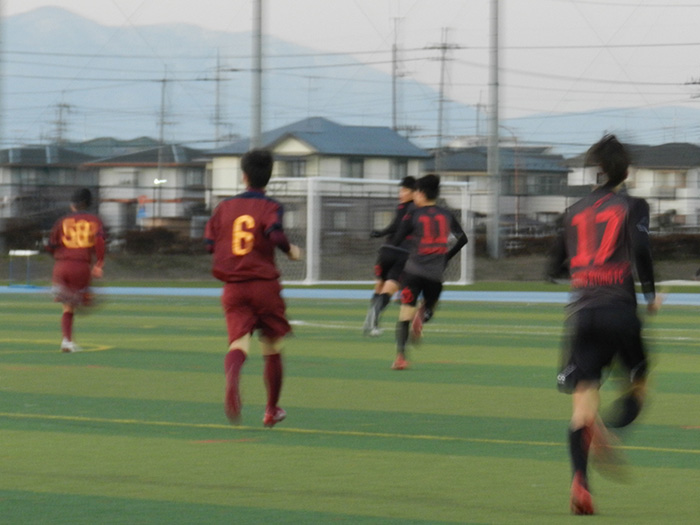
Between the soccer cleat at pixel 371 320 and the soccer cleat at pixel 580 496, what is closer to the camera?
the soccer cleat at pixel 580 496

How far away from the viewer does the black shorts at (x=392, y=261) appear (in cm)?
1488

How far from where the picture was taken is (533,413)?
899 cm

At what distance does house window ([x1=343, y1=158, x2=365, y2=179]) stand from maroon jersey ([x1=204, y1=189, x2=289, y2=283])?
65.2 meters

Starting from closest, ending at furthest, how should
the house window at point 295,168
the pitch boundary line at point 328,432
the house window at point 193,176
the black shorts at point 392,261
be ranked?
the pitch boundary line at point 328,432 → the black shorts at point 392,261 → the house window at point 295,168 → the house window at point 193,176

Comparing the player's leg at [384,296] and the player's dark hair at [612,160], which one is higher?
the player's dark hair at [612,160]

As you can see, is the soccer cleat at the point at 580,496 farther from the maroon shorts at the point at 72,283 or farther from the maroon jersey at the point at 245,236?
the maroon shorts at the point at 72,283

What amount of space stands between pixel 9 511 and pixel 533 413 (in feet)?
14.6

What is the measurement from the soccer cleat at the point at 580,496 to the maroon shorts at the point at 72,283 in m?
9.18

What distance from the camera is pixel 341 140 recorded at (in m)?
75.7

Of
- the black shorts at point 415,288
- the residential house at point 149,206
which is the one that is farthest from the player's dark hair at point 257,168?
the residential house at point 149,206

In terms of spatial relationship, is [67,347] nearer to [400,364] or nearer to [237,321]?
[400,364]

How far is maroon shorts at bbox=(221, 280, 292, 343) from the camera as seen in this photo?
25.7 ft

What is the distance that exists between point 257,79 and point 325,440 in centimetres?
2929

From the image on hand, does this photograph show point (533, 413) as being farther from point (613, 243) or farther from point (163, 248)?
point (163, 248)
